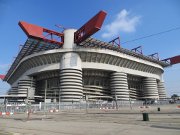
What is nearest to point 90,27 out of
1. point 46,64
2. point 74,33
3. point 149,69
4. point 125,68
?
point 74,33

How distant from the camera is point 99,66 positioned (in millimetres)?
69125

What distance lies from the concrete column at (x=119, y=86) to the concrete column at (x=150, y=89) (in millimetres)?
19396

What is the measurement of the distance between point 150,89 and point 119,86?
73.9 ft

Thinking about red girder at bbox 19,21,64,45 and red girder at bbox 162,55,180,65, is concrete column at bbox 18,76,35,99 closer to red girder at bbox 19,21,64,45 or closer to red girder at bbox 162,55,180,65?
red girder at bbox 19,21,64,45

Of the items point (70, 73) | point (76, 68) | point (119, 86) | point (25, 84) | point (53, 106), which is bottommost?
point (53, 106)

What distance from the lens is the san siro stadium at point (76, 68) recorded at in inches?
2525

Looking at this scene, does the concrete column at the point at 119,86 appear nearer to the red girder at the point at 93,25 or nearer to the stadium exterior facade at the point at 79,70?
the stadium exterior facade at the point at 79,70

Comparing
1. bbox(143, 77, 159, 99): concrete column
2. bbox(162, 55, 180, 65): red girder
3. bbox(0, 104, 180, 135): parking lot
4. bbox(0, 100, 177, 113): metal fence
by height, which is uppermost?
bbox(162, 55, 180, 65): red girder

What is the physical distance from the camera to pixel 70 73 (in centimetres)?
6462

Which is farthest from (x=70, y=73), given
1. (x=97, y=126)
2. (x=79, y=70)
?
(x=97, y=126)

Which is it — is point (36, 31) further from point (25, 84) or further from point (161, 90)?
point (161, 90)

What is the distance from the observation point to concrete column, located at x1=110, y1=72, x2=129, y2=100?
7132 cm

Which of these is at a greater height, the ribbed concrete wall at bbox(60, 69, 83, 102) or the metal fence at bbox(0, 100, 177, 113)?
the ribbed concrete wall at bbox(60, 69, 83, 102)

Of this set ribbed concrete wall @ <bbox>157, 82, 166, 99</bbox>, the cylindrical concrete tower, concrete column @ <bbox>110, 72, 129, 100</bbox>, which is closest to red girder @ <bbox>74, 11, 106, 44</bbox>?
the cylindrical concrete tower
